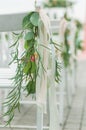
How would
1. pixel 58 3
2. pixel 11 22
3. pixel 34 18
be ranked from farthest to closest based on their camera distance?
pixel 58 3 → pixel 11 22 → pixel 34 18

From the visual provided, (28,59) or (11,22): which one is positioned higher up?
(11,22)

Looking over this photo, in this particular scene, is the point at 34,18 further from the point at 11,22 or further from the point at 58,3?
the point at 58,3

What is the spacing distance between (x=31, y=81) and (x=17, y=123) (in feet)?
3.39

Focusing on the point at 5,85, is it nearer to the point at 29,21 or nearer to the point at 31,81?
the point at 31,81

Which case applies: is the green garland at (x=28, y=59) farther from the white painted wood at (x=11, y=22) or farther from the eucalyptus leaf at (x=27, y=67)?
the white painted wood at (x=11, y=22)

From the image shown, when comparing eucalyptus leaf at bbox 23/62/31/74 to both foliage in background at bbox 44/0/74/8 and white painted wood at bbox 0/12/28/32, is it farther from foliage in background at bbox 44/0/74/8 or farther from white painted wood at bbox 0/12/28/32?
foliage in background at bbox 44/0/74/8

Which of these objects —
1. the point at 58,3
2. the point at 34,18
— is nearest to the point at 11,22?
the point at 34,18

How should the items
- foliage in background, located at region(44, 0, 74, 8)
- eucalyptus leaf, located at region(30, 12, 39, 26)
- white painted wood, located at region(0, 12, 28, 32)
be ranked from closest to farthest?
eucalyptus leaf, located at region(30, 12, 39, 26) < white painted wood, located at region(0, 12, 28, 32) < foliage in background, located at region(44, 0, 74, 8)

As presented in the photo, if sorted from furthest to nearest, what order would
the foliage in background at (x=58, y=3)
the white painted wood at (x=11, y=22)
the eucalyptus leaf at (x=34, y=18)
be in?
the foliage in background at (x=58, y=3) → the white painted wood at (x=11, y=22) → the eucalyptus leaf at (x=34, y=18)

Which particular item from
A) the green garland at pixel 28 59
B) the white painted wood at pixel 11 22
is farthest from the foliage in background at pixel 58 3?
the green garland at pixel 28 59

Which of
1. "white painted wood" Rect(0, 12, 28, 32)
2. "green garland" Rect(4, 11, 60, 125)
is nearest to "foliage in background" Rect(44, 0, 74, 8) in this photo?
"white painted wood" Rect(0, 12, 28, 32)

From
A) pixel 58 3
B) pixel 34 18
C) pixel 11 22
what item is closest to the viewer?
pixel 34 18

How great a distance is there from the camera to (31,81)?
2.58m

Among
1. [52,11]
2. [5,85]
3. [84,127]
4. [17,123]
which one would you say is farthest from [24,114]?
[52,11]
